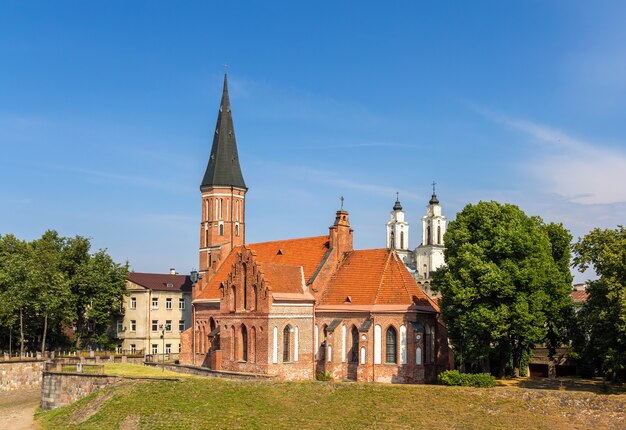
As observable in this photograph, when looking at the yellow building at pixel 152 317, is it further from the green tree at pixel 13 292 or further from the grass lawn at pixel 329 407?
the grass lawn at pixel 329 407

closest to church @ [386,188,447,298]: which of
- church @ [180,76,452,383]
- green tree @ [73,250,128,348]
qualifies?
green tree @ [73,250,128,348]

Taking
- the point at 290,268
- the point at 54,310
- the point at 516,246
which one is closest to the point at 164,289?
the point at 54,310

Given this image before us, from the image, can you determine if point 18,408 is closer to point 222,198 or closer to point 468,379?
point 222,198

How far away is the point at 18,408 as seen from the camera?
178 feet

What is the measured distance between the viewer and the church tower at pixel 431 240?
163 metres

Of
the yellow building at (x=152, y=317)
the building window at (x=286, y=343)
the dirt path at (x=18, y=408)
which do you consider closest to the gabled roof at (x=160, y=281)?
the yellow building at (x=152, y=317)

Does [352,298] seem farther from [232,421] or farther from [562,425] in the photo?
[562,425]

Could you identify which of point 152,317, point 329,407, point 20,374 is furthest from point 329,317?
point 152,317

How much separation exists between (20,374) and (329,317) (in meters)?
31.1

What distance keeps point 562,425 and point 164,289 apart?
5880cm

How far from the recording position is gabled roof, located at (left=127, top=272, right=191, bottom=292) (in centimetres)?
8481

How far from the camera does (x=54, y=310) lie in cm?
7038

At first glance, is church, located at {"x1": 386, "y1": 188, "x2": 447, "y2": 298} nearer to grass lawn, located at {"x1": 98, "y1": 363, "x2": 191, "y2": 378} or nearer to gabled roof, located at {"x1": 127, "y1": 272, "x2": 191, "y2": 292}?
gabled roof, located at {"x1": 127, "y1": 272, "x2": 191, "y2": 292}

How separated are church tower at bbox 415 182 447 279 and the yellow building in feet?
286
